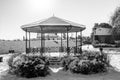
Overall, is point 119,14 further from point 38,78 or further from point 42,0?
point 38,78

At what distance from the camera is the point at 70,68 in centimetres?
707

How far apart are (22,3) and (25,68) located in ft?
20.8

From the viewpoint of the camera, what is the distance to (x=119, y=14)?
75.8ft

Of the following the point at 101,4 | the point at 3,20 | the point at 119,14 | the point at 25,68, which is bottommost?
the point at 25,68

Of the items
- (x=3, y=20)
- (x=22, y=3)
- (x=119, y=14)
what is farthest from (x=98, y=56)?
(x=119, y=14)

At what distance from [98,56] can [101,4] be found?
611cm

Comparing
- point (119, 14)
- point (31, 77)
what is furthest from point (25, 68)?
point (119, 14)

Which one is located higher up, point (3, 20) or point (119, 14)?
point (119, 14)

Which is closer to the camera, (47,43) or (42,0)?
(42,0)

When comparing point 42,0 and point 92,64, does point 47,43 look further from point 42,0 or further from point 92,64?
point 92,64

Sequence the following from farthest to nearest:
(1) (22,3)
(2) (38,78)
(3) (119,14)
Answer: (3) (119,14)
(1) (22,3)
(2) (38,78)

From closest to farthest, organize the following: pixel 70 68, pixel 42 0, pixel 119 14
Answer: pixel 70 68, pixel 42 0, pixel 119 14

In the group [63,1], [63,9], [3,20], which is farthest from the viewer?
[3,20]

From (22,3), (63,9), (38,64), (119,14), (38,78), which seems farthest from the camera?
(119,14)
